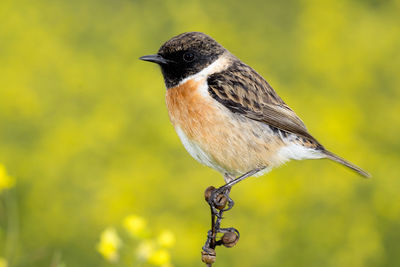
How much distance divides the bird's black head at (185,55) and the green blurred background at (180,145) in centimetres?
161

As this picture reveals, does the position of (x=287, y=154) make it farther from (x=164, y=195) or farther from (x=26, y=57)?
(x=26, y=57)

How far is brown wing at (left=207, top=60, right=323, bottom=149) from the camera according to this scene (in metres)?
3.47

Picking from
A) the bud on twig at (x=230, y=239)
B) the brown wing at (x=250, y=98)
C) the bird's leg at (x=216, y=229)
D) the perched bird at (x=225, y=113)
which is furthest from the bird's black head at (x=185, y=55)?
the bud on twig at (x=230, y=239)

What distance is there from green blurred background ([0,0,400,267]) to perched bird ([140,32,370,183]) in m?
1.63

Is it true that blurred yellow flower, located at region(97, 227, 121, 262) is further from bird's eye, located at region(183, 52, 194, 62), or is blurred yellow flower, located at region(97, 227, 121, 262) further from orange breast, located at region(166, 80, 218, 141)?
bird's eye, located at region(183, 52, 194, 62)

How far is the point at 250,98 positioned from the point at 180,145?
2353 mm

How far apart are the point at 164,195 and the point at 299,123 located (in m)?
2.35

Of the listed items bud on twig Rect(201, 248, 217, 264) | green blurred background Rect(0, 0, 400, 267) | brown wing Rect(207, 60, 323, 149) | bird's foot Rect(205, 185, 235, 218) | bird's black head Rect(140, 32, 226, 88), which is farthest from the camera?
green blurred background Rect(0, 0, 400, 267)

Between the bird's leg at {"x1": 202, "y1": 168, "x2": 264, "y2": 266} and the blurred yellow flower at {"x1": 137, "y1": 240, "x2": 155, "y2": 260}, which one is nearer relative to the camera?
the bird's leg at {"x1": 202, "y1": 168, "x2": 264, "y2": 266}

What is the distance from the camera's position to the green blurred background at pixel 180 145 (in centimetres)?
528

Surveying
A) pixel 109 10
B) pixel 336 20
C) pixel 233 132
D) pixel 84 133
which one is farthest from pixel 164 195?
pixel 109 10

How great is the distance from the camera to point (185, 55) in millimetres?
3416

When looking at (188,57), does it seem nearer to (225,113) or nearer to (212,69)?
(212,69)

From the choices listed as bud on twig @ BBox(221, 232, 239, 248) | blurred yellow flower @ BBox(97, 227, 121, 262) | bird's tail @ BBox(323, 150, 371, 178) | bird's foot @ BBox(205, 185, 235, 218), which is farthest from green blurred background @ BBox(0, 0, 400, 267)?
bud on twig @ BBox(221, 232, 239, 248)
